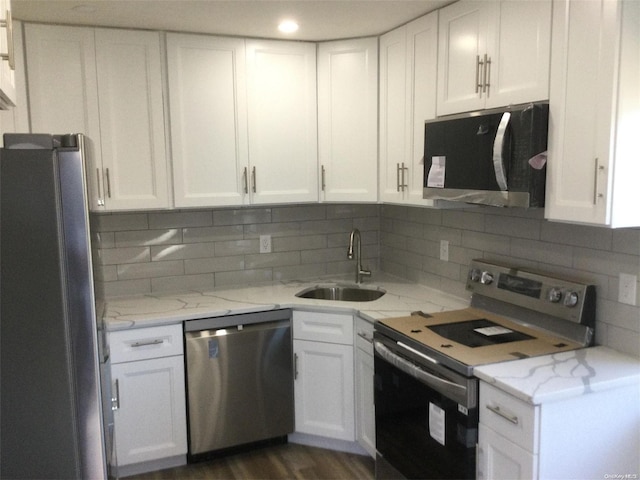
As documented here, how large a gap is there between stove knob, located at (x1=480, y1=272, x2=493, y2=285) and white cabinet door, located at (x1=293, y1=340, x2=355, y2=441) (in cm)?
76

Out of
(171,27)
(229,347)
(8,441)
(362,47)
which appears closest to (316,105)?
(362,47)

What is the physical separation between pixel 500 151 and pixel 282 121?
1.41m

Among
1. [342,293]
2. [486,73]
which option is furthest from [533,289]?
[342,293]

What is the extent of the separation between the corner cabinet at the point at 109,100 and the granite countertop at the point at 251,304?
1.79 feet

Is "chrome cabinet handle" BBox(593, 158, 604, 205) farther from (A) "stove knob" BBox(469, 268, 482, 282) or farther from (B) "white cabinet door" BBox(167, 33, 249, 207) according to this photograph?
(B) "white cabinet door" BBox(167, 33, 249, 207)

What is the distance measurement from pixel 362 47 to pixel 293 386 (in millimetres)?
1906

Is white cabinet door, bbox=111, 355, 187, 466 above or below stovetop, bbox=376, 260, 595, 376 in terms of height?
below

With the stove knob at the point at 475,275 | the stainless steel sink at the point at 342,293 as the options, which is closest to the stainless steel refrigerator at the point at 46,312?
the stove knob at the point at 475,275

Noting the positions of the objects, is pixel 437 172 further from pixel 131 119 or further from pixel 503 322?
pixel 131 119

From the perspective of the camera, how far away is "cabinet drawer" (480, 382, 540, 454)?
5.73 ft

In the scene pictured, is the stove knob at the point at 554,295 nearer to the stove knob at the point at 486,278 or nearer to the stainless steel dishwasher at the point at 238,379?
the stove knob at the point at 486,278

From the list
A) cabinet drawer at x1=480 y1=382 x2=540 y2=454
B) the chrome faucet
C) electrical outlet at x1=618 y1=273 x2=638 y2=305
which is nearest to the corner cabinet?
the chrome faucet

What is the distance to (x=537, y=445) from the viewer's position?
175 cm

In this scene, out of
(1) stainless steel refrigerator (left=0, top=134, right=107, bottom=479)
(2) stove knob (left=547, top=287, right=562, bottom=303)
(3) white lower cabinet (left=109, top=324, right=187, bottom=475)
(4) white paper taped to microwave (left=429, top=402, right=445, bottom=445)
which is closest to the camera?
(1) stainless steel refrigerator (left=0, top=134, right=107, bottom=479)
